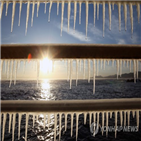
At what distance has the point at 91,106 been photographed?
4.61ft

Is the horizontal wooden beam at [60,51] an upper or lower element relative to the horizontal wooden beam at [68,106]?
upper

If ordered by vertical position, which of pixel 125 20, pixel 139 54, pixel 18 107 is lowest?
pixel 18 107

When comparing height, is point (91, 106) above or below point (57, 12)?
below

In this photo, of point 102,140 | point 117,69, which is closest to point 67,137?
point 102,140

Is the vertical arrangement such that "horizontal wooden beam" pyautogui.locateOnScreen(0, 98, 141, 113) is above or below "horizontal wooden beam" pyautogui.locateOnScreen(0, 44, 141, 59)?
below

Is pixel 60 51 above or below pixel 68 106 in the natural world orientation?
above

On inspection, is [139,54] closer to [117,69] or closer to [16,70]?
[117,69]

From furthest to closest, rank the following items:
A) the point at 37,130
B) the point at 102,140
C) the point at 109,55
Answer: the point at 37,130 → the point at 102,140 → the point at 109,55

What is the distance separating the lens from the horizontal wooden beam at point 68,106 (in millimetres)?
1378

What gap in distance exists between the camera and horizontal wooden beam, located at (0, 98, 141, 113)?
1.38 meters

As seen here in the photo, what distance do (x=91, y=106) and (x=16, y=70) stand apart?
5.10 feet

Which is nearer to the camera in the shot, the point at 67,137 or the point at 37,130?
the point at 67,137

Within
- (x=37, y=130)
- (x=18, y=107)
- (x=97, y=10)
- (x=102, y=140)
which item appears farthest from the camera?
(x=37, y=130)

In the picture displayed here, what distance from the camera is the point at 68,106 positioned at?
1391mm
